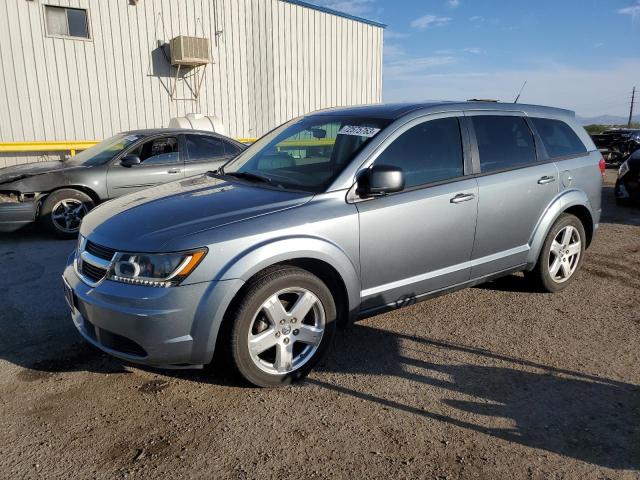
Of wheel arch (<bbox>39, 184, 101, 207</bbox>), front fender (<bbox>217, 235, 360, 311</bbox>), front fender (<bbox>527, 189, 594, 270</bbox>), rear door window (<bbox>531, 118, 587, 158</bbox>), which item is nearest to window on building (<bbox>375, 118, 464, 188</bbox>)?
front fender (<bbox>217, 235, 360, 311</bbox>)

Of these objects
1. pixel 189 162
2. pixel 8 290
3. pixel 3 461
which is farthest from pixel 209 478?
pixel 189 162

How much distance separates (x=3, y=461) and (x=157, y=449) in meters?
0.74

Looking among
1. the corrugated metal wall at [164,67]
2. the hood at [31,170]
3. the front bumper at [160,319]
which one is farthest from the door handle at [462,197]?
the corrugated metal wall at [164,67]

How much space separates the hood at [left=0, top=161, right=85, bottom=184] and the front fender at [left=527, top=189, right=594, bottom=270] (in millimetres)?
6004

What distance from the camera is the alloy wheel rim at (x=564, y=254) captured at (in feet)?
15.6

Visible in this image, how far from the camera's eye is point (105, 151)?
7.60 m

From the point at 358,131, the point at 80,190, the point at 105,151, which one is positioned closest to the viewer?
the point at 358,131

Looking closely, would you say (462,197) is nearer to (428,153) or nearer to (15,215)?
(428,153)

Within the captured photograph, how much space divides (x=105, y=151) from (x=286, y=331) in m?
5.66

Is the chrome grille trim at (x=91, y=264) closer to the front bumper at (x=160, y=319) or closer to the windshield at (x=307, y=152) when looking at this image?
the front bumper at (x=160, y=319)

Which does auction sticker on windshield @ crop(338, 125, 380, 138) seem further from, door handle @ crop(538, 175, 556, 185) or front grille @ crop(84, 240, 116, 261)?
front grille @ crop(84, 240, 116, 261)

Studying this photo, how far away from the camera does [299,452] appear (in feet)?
8.52

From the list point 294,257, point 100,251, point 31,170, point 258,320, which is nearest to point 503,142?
point 294,257

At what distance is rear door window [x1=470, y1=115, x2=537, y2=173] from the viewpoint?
4145 mm
